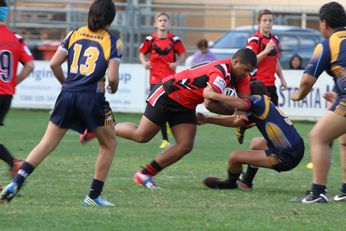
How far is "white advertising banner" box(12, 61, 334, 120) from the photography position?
2234cm

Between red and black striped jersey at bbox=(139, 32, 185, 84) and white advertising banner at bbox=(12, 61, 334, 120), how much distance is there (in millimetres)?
5058

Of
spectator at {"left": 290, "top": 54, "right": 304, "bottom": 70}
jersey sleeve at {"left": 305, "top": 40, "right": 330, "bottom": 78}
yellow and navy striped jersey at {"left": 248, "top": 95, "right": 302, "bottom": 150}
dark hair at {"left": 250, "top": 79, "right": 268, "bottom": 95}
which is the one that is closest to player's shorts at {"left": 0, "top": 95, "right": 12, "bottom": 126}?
yellow and navy striped jersey at {"left": 248, "top": 95, "right": 302, "bottom": 150}

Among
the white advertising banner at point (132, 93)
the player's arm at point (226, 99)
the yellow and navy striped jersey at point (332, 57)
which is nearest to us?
the yellow and navy striped jersey at point (332, 57)

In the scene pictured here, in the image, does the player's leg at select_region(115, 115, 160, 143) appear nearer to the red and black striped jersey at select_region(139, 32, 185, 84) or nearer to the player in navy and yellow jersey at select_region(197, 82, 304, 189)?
the player in navy and yellow jersey at select_region(197, 82, 304, 189)

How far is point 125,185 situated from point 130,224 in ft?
9.89

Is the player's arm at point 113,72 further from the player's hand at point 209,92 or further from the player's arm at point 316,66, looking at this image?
the player's arm at point 316,66

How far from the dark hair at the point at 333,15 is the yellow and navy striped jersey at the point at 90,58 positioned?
2093mm

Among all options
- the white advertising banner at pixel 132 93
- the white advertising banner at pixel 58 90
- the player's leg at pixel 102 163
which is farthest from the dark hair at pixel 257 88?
the white advertising banner at pixel 58 90

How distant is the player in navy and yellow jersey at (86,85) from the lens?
908 centimetres

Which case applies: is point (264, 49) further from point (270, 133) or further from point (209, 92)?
point (209, 92)

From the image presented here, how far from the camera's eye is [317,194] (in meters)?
9.73

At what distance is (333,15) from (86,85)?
2.53 metres

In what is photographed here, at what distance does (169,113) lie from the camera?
10.7 meters

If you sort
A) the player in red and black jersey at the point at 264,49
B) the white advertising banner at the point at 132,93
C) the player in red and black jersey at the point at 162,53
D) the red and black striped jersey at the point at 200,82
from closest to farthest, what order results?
the red and black striped jersey at the point at 200,82
the player in red and black jersey at the point at 264,49
the player in red and black jersey at the point at 162,53
the white advertising banner at the point at 132,93
